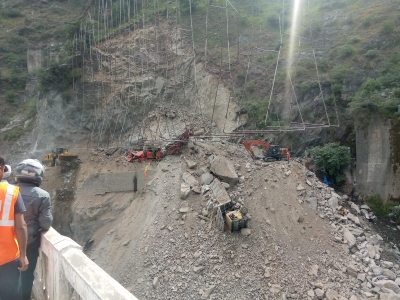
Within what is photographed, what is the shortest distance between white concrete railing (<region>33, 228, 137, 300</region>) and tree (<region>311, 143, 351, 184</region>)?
12771mm

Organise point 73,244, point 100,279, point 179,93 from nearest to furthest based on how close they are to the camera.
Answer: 1. point 100,279
2. point 73,244
3. point 179,93

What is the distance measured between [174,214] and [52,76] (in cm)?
1311

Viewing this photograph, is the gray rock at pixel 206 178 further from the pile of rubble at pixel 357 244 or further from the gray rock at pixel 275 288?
A: the gray rock at pixel 275 288

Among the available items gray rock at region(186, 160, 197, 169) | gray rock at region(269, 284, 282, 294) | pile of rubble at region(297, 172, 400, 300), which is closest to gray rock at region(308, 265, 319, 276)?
pile of rubble at region(297, 172, 400, 300)

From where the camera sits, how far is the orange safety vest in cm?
239

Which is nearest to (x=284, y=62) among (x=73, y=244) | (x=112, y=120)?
(x=112, y=120)

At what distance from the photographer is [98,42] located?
19734 mm

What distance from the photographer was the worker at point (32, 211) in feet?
9.68

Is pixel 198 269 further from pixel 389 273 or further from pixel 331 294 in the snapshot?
pixel 389 273

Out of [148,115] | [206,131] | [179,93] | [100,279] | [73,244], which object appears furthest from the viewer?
[179,93]

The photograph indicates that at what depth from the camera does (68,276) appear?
2439mm

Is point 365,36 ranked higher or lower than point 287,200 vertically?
higher

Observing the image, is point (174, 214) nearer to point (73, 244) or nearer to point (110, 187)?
point (110, 187)

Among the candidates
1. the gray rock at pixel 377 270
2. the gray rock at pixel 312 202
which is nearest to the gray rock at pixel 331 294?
the gray rock at pixel 377 270
